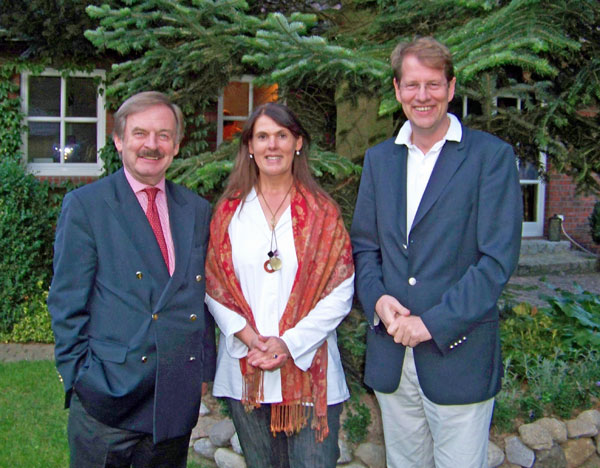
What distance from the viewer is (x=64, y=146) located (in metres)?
8.71

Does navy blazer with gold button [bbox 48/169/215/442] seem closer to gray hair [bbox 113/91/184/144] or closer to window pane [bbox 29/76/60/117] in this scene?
gray hair [bbox 113/91/184/144]

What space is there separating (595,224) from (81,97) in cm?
868

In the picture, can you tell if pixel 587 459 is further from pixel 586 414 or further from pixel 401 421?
pixel 401 421

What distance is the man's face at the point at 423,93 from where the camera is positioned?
91.8 inches

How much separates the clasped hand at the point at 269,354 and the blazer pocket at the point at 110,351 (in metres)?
0.47

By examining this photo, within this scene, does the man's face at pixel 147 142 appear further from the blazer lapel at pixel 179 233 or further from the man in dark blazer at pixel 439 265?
the man in dark blazer at pixel 439 265

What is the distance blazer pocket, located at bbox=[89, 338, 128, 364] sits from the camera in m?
2.22

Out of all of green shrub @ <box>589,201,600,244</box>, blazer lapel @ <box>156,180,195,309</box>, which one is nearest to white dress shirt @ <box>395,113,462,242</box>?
blazer lapel @ <box>156,180,195,309</box>

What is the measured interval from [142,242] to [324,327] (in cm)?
75

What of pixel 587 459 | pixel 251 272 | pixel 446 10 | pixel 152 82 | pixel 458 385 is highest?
pixel 446 10

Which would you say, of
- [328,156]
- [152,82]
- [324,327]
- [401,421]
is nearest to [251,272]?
[324,327]

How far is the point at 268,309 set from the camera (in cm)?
246

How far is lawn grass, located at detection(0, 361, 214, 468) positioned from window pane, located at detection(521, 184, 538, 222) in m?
9.12

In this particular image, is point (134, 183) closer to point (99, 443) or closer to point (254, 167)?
point (254, 167)
